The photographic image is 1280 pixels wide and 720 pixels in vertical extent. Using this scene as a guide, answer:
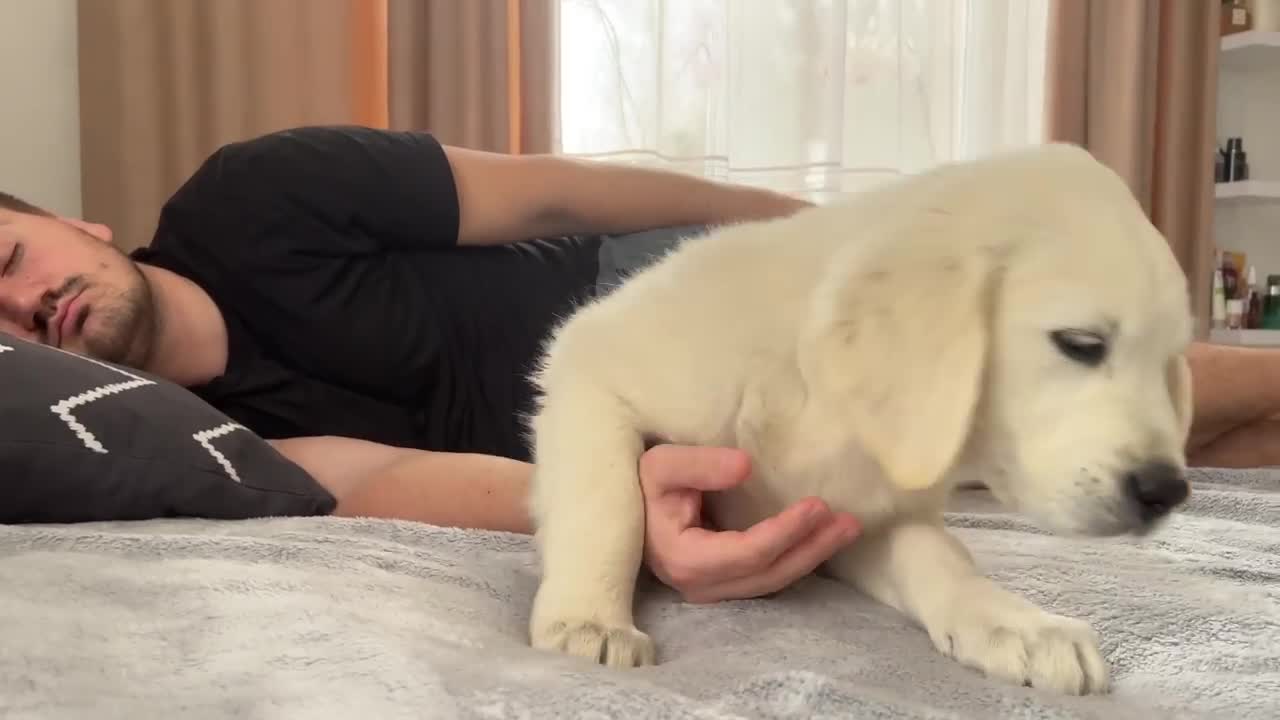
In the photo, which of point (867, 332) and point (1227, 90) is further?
point (1227, 90)

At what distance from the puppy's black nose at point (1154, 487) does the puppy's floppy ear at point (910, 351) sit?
0.13m

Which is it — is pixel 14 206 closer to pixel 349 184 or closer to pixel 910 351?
pixel 349 184

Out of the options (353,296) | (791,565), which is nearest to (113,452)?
(353,296)

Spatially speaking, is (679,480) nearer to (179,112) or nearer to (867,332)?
(867,332)

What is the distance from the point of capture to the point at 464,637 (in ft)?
2.52

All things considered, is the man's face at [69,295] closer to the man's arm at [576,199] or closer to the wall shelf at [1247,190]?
the man's arm at [576,199]

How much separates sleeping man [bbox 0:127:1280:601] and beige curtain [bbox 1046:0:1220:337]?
122 centimetres

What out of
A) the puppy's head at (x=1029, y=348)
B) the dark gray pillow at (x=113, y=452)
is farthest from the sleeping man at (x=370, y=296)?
the puppy's head at (x=1029, y=348)

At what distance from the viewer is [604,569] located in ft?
2.78

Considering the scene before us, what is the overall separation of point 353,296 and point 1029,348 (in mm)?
1170

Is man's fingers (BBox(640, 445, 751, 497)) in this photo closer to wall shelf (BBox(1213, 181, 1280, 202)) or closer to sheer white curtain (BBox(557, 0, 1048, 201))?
sheer white curtain (BBox(557, 0, 1048, 201))

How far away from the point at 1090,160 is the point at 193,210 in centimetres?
137

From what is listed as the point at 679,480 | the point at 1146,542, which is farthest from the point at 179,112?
the point at 1146,542

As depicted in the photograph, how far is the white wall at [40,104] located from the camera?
2.49 metres
